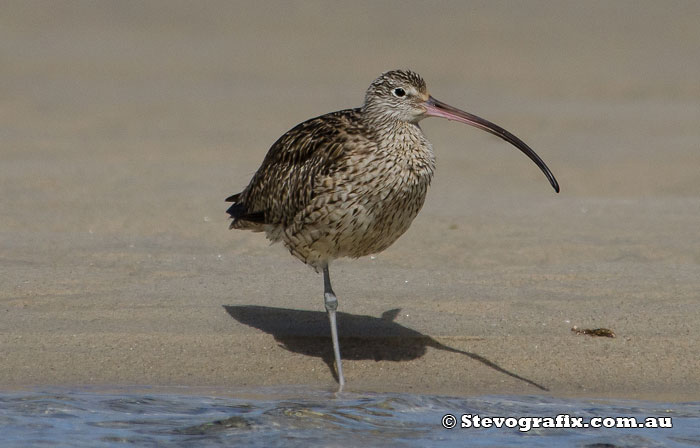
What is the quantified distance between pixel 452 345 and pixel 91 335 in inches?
85.1

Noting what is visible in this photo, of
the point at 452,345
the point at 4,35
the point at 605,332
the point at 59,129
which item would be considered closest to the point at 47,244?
the point at 452,345

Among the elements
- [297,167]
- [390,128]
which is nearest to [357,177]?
[390,128]

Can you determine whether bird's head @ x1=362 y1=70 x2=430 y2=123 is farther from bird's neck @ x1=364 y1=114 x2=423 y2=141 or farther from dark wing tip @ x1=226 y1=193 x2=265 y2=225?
dark wing tip @ x1=226 y1=193 x2=265 y2=225

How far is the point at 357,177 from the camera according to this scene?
7020mm

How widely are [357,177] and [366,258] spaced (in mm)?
2743

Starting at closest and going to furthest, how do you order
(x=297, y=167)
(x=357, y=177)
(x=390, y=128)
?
1. (x=357, y=177)
2. (x=390, y=128)
3. (x=297, y=167)

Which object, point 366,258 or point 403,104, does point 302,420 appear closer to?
point 403,104

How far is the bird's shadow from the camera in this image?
7.56m

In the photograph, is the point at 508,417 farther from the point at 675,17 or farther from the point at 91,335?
the point at 675,17

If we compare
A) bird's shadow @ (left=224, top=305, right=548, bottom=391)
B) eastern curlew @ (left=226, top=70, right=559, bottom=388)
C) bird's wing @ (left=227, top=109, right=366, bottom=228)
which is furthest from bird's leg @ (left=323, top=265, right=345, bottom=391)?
bird's wing @ (left=227, top=109, right=366, bottom=228)

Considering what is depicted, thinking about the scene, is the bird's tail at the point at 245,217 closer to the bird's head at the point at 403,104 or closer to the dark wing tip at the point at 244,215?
the dark wing tip at the point at 244,215

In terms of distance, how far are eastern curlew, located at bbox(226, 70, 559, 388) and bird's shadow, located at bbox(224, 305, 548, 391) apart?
36 centimetres

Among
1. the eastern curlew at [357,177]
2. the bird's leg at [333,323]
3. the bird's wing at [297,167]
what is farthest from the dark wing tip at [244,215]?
the bird's leg at [333,323]

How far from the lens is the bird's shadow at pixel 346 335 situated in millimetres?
7559
